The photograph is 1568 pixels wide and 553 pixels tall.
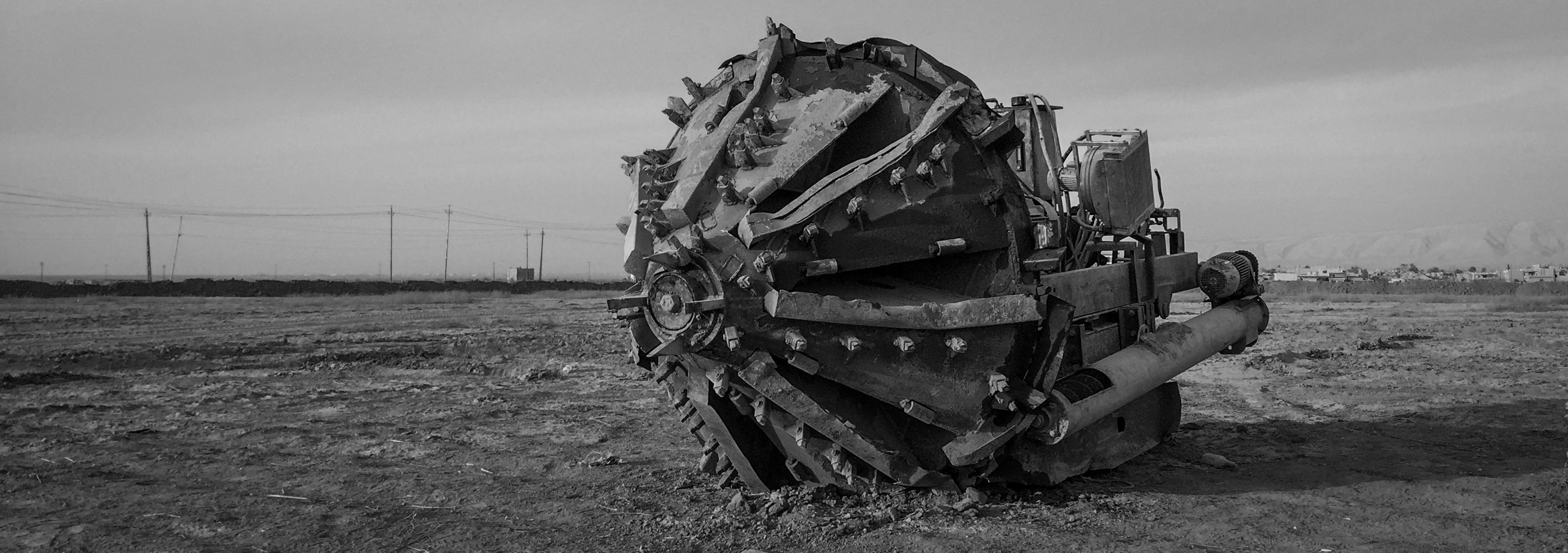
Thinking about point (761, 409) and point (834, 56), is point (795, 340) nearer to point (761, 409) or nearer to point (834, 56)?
point (761, 409)

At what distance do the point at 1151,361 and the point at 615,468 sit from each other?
405 centimetres

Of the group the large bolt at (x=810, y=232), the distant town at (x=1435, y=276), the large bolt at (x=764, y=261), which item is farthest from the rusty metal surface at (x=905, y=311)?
the distant town at (x=1435, y=276)

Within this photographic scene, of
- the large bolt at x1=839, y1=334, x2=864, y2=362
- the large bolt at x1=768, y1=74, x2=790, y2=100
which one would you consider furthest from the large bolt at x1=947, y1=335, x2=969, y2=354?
the large bolt at x1=768, y1=74, x2=790, y2=100

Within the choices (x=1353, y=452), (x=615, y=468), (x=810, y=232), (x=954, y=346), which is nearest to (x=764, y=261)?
(x=810, y=232)

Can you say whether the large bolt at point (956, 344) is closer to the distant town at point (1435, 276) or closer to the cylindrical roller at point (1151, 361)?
the cylindrical roller at point (1151, 361)

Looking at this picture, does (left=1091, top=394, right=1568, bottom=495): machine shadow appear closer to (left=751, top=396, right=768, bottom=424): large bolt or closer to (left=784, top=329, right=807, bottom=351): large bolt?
(left=751, top=396, right=768, bottom=424): large bolt

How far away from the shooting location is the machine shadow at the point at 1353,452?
6684 millimetres

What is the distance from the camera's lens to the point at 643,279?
16.9 feet

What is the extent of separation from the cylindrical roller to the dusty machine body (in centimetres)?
3

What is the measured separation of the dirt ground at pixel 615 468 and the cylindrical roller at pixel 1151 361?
0.60 m

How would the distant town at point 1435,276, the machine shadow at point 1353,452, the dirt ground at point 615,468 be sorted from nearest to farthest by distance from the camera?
the dirt ground at point 615,468 < the machine shadow at point 1353,452 < the distant town at point 1435,276

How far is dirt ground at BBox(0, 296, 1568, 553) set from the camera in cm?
535

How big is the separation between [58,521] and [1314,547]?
745 cm

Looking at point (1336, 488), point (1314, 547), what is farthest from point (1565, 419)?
point (1314, 547)
